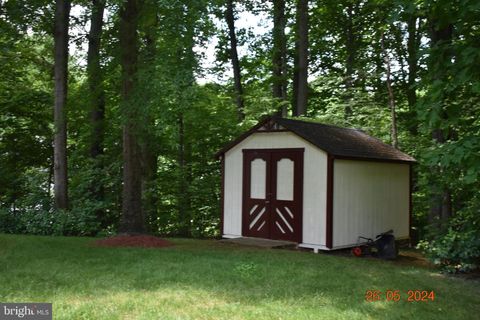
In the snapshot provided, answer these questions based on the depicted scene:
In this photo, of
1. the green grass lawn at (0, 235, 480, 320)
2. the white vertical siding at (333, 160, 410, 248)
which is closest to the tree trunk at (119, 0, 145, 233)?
the green grass lawn at (0, 235, 480, 320)

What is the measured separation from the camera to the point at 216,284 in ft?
24.0

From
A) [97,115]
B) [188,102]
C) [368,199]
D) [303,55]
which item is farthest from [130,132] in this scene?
[303,55]

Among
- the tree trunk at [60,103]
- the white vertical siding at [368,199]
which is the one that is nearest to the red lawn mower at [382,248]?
the white vertical siding at [368,199]

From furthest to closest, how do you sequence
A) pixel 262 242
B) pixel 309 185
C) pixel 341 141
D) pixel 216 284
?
pixel 341 141, pixel 262 242, pixel 309 185, pixel 216 284

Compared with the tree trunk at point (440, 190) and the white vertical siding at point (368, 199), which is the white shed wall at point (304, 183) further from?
the tree trunk at point (440, 190)

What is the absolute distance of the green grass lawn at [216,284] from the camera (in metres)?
5.96

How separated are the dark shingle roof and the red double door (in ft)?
1.81

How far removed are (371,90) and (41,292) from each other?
17.3 m

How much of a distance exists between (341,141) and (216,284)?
6.32 m

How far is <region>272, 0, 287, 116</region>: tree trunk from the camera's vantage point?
20.5 m

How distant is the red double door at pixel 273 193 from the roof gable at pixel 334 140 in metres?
0.52

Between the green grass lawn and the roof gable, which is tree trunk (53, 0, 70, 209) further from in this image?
the roof gable

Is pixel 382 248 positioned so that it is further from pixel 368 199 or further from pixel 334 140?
pixel 334 140

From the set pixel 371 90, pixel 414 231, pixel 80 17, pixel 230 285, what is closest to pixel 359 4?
pixel 371 90
